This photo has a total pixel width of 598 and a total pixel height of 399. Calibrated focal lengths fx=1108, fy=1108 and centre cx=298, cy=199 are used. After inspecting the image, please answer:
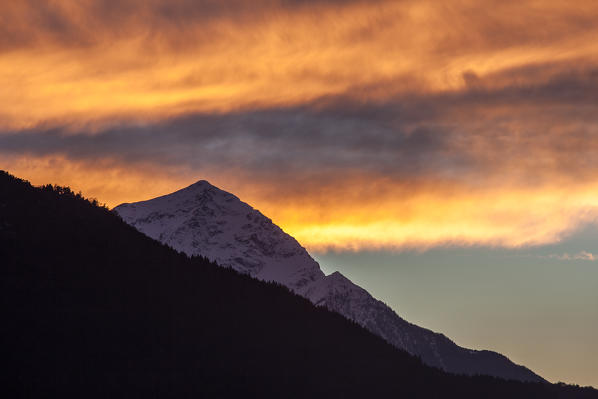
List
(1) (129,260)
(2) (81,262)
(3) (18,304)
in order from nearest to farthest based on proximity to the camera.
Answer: (3) (18,304) → (2) (81,262) → (1) (129,260)

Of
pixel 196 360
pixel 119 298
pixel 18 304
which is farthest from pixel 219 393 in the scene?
pixel 18 304

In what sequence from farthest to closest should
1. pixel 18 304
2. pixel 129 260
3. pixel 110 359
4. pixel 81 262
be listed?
pixel 129 260 → pixel 81 262 → pixel 110 359 → pixel 18 304

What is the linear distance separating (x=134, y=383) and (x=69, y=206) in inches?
1431

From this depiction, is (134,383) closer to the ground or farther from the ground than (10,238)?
closer to the ground

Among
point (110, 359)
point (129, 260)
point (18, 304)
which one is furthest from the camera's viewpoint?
point (129, 260)

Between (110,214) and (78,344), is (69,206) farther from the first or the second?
(78,344)

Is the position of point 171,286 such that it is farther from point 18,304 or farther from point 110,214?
point 18,304

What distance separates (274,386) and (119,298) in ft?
107

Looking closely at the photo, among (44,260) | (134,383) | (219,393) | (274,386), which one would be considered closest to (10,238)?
(44,260)

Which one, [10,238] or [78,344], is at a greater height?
[10,238]

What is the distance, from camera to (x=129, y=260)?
198 m

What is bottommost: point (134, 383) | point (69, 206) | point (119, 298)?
point (134, 383)

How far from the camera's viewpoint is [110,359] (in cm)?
16975

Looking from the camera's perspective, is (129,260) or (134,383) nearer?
(134,383)
